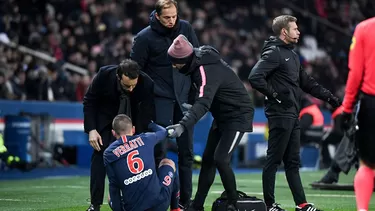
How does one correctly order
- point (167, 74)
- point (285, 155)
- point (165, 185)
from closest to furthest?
point (165, 185)
point (167, 74)
point (285, 155)

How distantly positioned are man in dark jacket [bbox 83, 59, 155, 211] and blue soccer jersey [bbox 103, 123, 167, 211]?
0.63m

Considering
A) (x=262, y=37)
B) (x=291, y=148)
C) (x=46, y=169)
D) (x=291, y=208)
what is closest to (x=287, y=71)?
(x=291, y=148)

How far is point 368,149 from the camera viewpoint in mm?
8195

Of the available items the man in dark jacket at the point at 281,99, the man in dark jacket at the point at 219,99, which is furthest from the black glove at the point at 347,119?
the man in dark jacket at the point at 281,99

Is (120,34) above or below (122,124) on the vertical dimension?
above

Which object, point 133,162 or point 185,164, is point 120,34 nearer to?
point 185,164

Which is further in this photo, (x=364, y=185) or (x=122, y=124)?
(x=122, y=124)

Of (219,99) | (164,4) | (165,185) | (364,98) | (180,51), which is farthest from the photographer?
(164,4)

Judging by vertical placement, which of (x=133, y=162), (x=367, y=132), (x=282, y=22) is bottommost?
(x=133, y=162)

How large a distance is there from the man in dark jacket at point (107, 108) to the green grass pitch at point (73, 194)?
4.20 feet

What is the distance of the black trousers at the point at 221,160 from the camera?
968 cm

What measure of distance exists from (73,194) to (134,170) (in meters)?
4.87

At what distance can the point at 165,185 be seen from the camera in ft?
30.2

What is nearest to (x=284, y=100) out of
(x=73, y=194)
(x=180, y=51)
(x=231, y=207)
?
(x=231, y=207)
